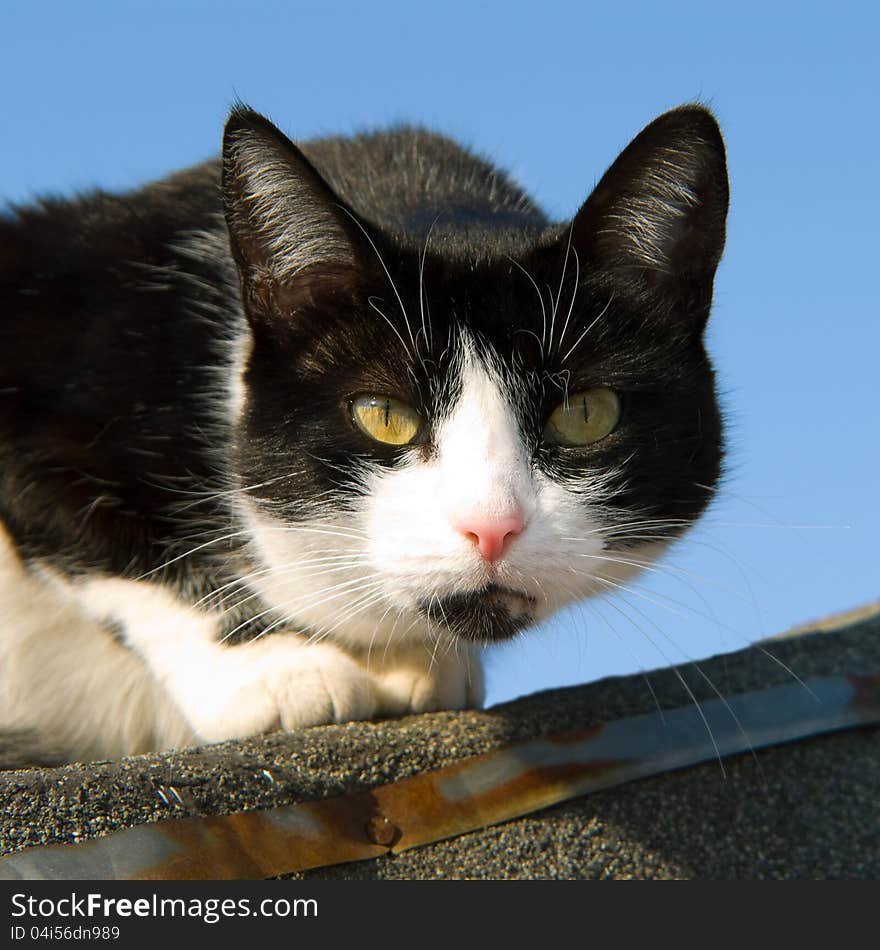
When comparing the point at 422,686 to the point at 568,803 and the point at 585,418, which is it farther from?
the point at 585,418

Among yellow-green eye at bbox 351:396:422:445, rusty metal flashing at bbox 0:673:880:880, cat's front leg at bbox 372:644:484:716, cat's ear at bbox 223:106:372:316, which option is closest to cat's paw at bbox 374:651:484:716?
cat's front leg at bbox 372:644:484:716

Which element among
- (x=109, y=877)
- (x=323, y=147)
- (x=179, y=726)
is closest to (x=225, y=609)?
(x=179, y=726)

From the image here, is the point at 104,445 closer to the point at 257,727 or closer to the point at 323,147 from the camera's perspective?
the point at 257,727

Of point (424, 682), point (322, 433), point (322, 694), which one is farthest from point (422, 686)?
point (322, 433)

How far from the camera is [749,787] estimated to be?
1.85 m

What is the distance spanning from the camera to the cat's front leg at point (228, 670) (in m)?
1.80

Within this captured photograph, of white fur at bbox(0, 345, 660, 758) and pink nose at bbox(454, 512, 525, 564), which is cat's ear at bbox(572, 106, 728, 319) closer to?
white fur at bbox(0, 345, 660, 758)

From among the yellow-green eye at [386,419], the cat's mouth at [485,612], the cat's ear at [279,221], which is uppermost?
the cat's ear at [279,221]

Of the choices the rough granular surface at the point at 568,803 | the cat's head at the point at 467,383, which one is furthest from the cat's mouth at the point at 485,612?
the rough granular surface at the point at 568,803

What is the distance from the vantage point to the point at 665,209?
5.89 feet

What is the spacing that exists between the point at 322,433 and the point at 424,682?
464 millimetres

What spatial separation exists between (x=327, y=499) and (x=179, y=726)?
627 millimetres

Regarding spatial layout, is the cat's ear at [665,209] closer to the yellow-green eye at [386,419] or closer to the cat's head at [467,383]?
the cat's head at [467,383]

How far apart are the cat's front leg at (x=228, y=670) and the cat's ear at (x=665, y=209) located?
766 millimetres
